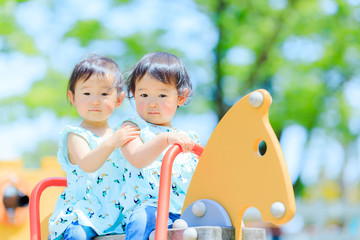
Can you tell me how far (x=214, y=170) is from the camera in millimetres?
2057

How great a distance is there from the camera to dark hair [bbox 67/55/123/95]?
101 inches

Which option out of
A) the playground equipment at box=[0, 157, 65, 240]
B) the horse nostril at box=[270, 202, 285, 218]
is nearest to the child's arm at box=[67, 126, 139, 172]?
the horse nostril at box=[270, 202, 285, 218]

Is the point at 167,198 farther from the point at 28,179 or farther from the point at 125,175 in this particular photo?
the point at 28,179

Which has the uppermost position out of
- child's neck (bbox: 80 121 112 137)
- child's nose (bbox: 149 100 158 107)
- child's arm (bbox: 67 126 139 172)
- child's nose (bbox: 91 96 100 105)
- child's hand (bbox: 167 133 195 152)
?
child's nose (bbox: 91 96 100 105)

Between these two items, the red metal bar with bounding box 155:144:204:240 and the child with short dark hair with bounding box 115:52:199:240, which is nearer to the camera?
the red metal bar with bounding box 155:144:204:240

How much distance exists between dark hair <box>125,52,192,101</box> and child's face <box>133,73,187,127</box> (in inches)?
0.9

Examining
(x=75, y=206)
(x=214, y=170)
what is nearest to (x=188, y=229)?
(x=214, y=170)

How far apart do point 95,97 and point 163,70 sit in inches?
17.3

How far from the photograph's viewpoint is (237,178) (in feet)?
6.48

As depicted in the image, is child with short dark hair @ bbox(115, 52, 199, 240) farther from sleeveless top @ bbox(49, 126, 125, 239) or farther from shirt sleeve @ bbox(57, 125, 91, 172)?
shirt sleeve @ bbox(57, 125, 91, 172)

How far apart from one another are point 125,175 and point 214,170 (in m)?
0.50

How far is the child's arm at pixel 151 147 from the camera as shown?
2.06 m

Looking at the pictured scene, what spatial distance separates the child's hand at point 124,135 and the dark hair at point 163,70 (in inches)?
9.8

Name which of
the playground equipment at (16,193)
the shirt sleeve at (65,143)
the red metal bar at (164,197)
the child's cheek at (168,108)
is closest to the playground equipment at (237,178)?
the red metal bar at (164,197)
